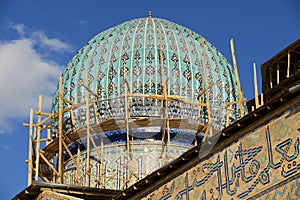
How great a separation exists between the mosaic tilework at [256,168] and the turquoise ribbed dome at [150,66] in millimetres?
6888

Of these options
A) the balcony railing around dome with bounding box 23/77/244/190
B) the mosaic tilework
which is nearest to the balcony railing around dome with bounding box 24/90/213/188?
the balcony railing around dome with bounding box 23/77/244/190

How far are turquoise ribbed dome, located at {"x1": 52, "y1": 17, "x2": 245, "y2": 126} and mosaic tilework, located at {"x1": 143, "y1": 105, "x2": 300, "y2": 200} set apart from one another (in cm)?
689

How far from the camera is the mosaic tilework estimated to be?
30.2 ft

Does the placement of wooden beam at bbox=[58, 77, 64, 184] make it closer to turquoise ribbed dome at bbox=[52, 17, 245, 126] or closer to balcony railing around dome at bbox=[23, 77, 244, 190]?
balcony railing around dome at bbox=[23, 77, 244, 190]

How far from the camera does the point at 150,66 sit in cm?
1823

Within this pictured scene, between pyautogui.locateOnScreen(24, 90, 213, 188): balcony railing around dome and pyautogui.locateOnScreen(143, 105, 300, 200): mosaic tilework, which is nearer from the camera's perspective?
pyautogui.locateOnScreen(143, 105, 300, 200): mosaic tilework

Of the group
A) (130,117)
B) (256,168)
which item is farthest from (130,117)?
(256,168)

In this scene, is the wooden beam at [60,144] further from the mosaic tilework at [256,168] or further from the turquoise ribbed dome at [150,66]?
the mosaic tilework at [256,168]

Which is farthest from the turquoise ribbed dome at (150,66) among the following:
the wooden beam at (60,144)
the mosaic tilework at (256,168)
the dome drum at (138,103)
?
the mosaic tilework at (256,168)

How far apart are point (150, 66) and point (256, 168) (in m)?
8.74

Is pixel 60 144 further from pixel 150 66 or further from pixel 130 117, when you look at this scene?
pixel 150 66

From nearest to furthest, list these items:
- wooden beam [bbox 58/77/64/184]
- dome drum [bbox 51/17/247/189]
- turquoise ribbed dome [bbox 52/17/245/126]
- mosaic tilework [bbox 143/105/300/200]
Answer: mosaic tilework [bbox 143/105/300/200] < wooden beam [bbox 58/77/64/184] < dome drum [bbox 51/17/247/189] < turquoise ribbed dome [bbox 52/17/245/126]

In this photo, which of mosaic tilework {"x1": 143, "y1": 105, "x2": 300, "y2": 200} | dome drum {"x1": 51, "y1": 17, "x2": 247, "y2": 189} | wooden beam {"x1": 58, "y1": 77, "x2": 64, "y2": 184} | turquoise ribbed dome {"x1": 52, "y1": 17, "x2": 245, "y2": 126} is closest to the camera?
mosaic tilework {"x1": 143, "y1": 105, "x2": 300, "y2": 200}

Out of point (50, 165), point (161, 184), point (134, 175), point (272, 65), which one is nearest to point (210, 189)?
point (161, 184)
